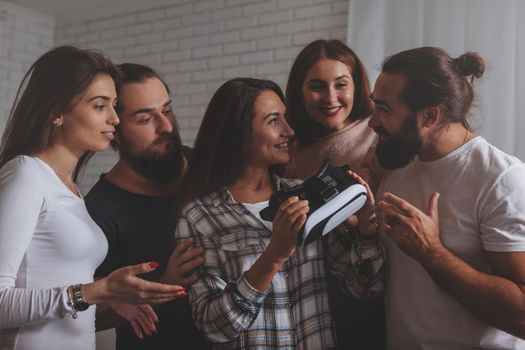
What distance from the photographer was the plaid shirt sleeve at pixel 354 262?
1.44 m

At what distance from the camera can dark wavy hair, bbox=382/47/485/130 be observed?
1.41m

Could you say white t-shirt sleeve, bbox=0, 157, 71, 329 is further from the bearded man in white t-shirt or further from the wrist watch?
the bearded man in white t-shirt

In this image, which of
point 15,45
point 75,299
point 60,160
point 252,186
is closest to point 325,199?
point 252,186

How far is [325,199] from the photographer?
1298 millimetres

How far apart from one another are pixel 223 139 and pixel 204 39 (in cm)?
239

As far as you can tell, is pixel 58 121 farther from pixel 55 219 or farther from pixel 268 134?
pixel 268 134

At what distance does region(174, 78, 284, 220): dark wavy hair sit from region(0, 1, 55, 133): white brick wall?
125 inches

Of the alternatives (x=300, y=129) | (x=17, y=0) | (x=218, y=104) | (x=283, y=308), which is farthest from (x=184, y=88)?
(x=283, y=308)

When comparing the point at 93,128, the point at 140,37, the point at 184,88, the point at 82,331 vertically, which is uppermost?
the point at 140,37

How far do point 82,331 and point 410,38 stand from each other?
201 cm

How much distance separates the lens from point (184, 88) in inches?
154

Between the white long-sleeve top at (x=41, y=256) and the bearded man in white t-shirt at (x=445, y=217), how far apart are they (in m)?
0.75

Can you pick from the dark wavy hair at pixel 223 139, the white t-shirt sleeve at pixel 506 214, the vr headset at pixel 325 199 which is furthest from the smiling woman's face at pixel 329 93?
the white t-shirt sleeve at pixel 506 214

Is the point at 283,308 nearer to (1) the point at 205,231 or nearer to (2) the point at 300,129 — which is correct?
(1) the point at 205,231
